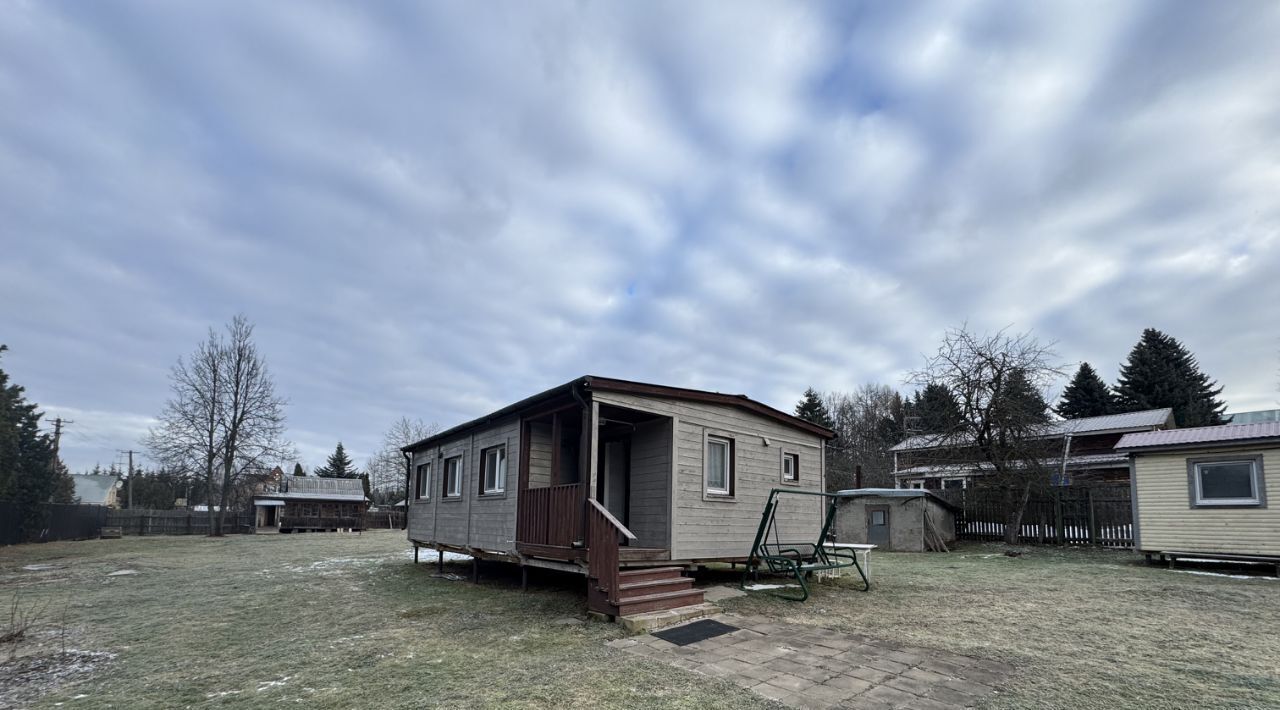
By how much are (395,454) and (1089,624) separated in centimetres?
5537

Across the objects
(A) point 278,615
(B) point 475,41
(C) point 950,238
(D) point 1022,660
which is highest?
(B) point 475,41

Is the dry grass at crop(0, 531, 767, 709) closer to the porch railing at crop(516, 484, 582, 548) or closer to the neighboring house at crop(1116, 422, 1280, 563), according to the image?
the porch railing at crop(516, 484, 582, 548)

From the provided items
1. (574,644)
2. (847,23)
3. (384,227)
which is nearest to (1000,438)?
(847,23)

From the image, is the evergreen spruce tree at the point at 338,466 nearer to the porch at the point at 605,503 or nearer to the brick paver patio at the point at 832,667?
the porch at the point at 605,503

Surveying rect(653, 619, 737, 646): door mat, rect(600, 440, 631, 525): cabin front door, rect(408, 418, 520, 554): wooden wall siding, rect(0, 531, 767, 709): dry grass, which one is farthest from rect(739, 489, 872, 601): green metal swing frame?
rect(408, 418, 520, 554): wooden wall siding

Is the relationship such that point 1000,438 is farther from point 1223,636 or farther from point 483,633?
point 483,633

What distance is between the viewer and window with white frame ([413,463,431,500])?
1587 cm

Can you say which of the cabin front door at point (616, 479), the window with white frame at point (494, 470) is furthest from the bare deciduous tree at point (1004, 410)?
the window with white frame at point (494, 470)

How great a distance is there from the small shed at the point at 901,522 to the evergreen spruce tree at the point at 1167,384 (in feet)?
80.4

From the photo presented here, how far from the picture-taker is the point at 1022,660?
18.3 ft

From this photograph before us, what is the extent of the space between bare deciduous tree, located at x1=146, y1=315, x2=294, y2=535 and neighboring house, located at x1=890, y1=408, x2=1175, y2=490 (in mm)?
31056

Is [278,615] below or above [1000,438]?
below

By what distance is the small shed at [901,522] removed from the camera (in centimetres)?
1694

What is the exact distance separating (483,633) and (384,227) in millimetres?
12541
